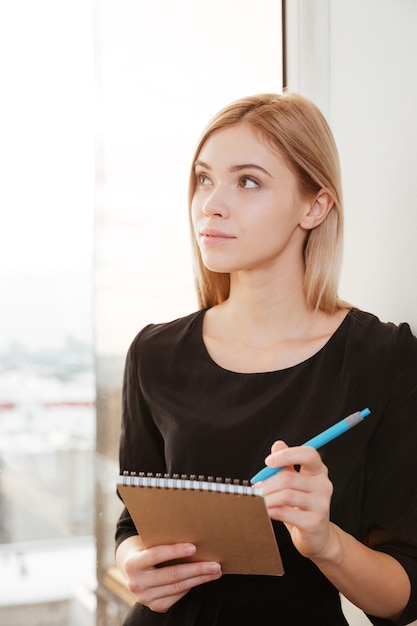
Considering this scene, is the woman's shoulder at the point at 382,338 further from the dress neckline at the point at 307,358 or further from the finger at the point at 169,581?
the finger at the point at 169,581

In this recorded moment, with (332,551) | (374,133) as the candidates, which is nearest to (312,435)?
(332,551)

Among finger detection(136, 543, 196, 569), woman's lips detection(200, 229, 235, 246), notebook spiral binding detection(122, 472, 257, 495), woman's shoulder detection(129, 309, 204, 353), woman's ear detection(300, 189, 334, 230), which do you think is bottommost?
finger detection(136, 543, 196, 569)

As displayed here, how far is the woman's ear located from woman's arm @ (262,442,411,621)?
42cm

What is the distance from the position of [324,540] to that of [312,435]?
0.19 m

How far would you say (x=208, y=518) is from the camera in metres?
0.92

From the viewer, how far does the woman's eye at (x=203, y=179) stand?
49.9 inches

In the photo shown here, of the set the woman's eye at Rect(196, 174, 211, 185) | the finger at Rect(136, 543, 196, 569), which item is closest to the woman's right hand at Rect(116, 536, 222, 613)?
the finger at Rect(136, 543, 196, 569)

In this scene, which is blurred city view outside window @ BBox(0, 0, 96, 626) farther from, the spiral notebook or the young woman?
the spiral notebook

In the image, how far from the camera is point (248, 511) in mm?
875

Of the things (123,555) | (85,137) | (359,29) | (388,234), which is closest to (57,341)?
(85,137)

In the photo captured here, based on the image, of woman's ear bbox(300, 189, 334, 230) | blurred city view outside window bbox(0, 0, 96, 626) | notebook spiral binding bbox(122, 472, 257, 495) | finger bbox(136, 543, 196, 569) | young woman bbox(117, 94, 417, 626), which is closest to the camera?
notebook spiral binding bbox(122, 472, 257, 495)

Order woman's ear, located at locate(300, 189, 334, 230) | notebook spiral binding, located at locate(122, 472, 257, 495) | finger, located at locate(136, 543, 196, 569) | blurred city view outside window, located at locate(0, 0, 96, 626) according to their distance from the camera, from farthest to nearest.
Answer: blurred city view outside window, located at locate(0, 0, 96, 626) < woman's ear, located at locate(300, 189, 334, 230) < finger, located at locate(136, 543, 196, 569) < notebook spiral binding, located at locate(122, 472, 257, 495)

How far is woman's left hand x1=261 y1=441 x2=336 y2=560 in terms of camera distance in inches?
36.2

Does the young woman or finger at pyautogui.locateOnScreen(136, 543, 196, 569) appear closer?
finger at pyautogui.locateOnScreen(136, 543, 196, 569)
